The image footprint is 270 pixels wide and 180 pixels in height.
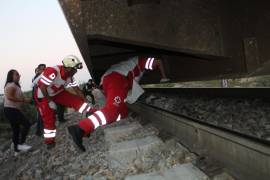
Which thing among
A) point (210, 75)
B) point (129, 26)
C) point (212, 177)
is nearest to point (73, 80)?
point (210, 75)

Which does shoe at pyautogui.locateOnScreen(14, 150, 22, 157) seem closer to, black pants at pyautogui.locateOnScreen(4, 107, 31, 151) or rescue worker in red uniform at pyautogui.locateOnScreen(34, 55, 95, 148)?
black pants at pyautogui.locateOnScreen(4, 107, 31, 151)

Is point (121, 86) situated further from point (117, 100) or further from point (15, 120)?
point (15, 120)

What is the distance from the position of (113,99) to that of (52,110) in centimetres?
171

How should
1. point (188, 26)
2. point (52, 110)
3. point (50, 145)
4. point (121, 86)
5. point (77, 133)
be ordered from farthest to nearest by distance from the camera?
point (52, 110) → point (50, 145) → point (121, 86) → point (77, 133) → point (188, 26)

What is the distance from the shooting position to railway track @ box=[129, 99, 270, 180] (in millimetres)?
2533

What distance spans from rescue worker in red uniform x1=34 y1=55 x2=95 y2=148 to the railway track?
280cm

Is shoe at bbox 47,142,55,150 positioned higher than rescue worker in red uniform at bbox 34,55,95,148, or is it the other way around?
rescue worker in red uniform at bbox 34,55,95,148

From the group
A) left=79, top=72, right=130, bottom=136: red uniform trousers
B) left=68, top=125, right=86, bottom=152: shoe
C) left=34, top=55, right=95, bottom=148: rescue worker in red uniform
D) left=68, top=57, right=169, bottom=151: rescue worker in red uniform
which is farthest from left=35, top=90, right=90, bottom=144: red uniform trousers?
left=68, top=125, right=86, bottom=152: shoe

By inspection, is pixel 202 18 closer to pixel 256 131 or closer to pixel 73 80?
pixel 256 131

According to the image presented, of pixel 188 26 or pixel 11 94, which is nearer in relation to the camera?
pixel 188 26

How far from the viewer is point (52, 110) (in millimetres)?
7203

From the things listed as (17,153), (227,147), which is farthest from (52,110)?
(227,147)

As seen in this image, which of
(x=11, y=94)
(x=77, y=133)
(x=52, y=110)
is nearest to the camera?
(x=77, y=133)

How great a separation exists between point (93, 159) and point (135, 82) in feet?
6.54
